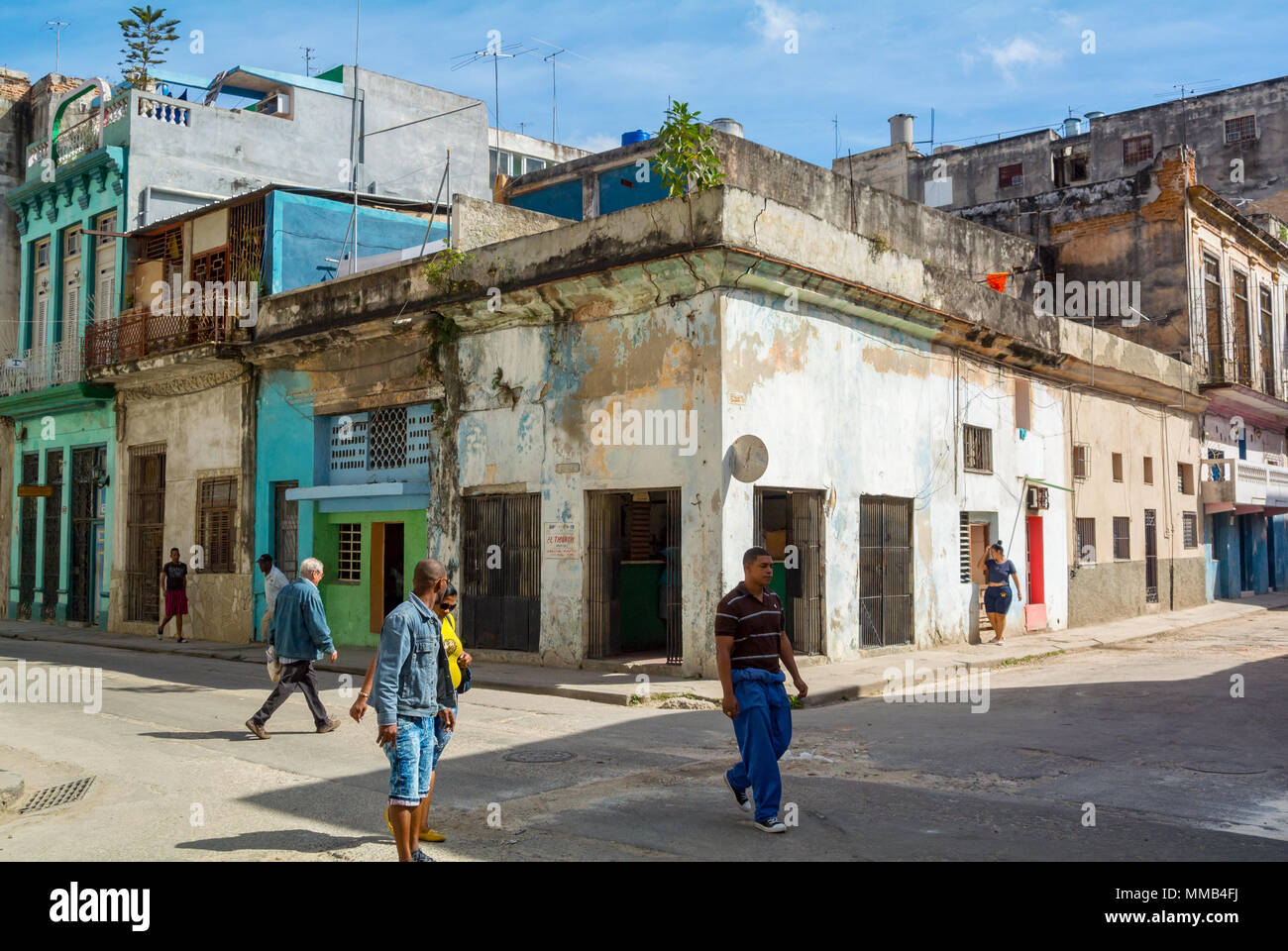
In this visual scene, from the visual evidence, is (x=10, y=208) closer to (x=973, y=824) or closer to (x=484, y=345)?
(x=484, y=345)

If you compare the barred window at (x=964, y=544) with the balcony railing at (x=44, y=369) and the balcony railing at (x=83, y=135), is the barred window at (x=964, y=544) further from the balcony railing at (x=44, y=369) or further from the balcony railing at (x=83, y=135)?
the balcony railing at (x=83, y=135)

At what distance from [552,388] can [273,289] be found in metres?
7.42

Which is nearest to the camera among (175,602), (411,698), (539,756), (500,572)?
(411,698)

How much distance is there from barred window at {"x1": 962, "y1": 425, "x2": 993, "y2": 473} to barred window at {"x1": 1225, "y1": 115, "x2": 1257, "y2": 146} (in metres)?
23.5

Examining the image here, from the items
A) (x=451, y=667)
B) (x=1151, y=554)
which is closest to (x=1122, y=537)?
(x=1151, y=554)

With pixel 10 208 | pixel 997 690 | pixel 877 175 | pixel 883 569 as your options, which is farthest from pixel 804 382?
pixel 877 175

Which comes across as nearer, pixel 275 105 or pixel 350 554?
pixel 350 554

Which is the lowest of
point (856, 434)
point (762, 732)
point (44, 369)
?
point (762, 732)

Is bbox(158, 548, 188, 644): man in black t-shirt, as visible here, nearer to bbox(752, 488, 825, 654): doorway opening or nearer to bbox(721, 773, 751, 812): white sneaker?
bbox(752, 488, 825, 654): doorway opening

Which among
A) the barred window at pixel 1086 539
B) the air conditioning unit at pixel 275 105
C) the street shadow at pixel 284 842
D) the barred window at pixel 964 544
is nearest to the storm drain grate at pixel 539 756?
the street shadow at pixel 284 842

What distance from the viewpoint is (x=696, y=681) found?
12.9 meters

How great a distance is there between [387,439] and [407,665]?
40.6 feet

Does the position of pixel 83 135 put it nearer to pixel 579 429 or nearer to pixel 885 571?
pixel 579 429

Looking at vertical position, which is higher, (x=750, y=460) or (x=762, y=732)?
(x=750, y=460)
